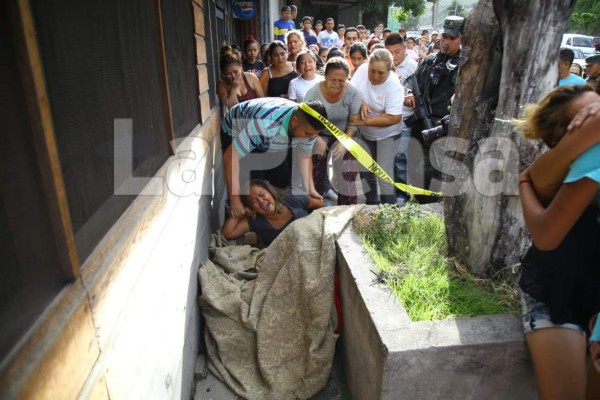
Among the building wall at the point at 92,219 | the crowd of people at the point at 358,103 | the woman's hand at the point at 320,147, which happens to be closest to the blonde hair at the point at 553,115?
the building wall at the point at 92,219

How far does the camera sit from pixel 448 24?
4.20 m

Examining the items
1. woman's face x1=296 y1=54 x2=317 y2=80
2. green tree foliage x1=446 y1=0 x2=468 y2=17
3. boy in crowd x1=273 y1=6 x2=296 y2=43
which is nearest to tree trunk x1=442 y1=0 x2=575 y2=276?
woman's face x1=296 y1=54 x2=317 y2=80

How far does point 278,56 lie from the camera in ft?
16.3

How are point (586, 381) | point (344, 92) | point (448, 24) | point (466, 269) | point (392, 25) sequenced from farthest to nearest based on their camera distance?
point (392, 25) → point (448, 24) → point (344, 92) → point (466, 269) → point (586, 381)

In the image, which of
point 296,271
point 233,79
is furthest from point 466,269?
point 233,79

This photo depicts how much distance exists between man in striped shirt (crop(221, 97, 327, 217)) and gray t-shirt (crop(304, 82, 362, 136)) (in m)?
0.34

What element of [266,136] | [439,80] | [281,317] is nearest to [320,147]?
[266,136]

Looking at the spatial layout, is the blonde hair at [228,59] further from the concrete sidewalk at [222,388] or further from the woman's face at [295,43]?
the concrete sidewalk at [222,388]

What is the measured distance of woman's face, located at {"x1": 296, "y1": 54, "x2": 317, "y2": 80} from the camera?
4.60m

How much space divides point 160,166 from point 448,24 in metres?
3.31

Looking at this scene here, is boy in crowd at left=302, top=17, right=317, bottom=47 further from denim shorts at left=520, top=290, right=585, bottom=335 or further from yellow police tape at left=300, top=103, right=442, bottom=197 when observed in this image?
denim shorts at left=520, top=290, right=585, bottom=335

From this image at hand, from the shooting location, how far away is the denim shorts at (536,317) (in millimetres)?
1746

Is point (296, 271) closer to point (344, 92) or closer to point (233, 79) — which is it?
point (344, 92)

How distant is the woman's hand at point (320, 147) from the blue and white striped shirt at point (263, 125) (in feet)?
1.75
